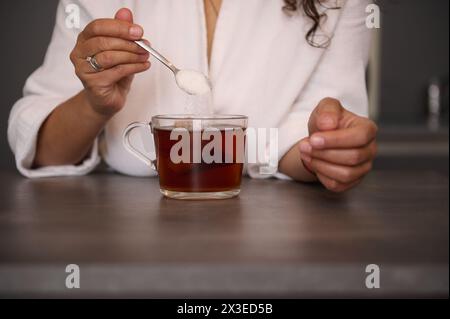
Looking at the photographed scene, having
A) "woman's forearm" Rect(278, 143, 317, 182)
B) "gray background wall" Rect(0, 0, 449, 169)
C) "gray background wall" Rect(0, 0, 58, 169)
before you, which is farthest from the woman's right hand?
"gray background wall" Rect(0, 0, 449, 169)

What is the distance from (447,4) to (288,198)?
6.85ft

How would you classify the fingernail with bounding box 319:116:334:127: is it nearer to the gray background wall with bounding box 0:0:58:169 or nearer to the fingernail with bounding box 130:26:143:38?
the fingernail with bounding box 130:26:143:38

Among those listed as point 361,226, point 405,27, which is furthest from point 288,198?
point 405,27

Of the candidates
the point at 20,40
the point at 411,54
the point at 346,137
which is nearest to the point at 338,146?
the point at 346,137

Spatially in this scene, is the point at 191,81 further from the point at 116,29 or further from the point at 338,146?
the point at 338,146

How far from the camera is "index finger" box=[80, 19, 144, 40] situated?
2.44 feet

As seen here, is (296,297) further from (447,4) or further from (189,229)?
(447,4)

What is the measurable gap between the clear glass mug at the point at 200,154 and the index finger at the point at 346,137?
97 mm

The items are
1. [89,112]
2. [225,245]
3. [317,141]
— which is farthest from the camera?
[89,112]

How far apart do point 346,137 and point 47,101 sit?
0.51 metres

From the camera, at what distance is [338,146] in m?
0.69

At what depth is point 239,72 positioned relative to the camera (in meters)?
1.03

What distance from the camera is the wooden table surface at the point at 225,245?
472 millimetres

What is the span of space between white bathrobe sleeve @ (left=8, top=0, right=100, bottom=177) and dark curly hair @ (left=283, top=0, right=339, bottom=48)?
0.33 meters
